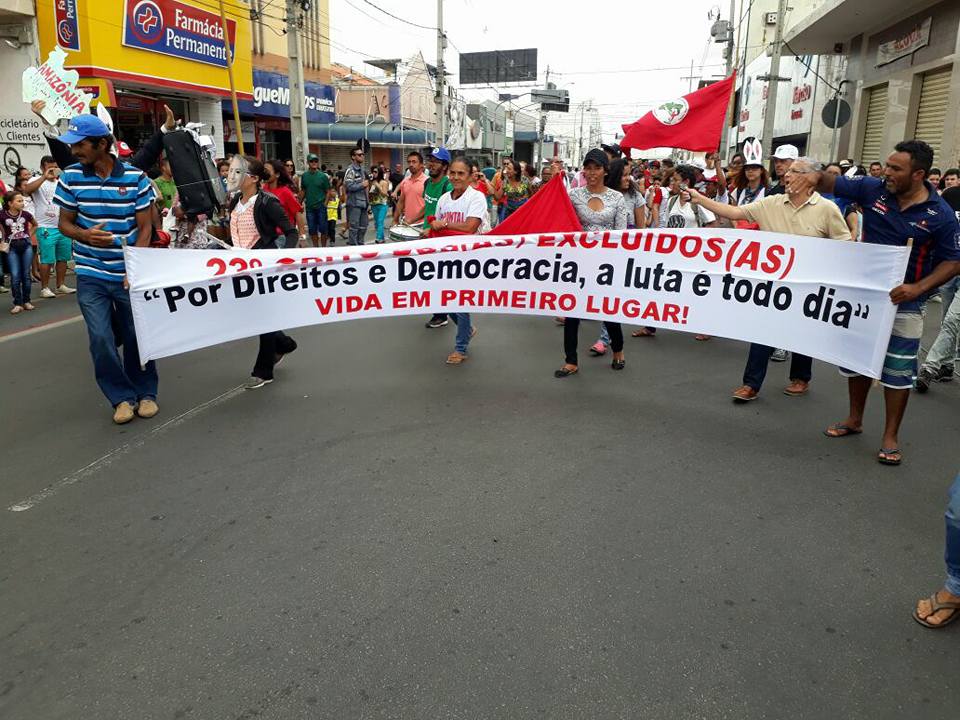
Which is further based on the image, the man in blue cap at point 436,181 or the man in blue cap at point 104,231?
the man in blue cap at point 436,181

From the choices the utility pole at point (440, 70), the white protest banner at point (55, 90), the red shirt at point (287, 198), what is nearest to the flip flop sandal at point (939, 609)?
the red shirt at point (287, 198)

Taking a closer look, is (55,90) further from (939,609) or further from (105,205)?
(939,609)

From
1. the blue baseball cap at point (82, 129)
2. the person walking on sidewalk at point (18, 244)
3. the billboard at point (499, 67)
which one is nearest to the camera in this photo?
the blue baseball cap at point (82, 129)

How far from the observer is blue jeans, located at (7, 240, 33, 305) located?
9.17 metres

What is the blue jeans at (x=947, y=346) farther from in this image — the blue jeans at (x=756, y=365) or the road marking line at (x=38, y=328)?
the road marking line at (x=38, y=328)

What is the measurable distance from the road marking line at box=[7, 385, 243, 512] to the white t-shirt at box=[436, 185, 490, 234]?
93.5 inches

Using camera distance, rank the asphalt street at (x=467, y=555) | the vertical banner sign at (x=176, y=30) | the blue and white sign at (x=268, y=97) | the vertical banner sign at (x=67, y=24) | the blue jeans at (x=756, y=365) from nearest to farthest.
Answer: the asphalt street at (x=467, y=555) → the blue jeans at (x=756, y=365) → the vertical banner sign at (x=67, y=24) → the vertical banner sign at (x=176, y=30) → the blue and white sign at (x=268, y=97)

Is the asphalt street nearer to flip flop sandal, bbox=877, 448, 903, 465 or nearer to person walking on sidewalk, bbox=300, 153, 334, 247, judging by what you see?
flip flop sandal, bbox=877, 448, 903, 465

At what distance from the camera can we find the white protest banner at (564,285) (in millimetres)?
4910

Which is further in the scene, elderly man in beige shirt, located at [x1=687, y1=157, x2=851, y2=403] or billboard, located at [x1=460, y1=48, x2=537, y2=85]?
billboard, located at [x1=460, y1=48, x2=537, y2=85]

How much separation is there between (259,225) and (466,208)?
1766 millimetres

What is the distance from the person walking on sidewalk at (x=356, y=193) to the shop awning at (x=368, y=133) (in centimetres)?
2461

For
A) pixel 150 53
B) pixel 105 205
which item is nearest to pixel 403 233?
pixel 105 205

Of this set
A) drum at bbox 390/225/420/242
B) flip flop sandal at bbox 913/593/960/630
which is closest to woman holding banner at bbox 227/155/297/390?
drum at bbox 390/225/420/242
